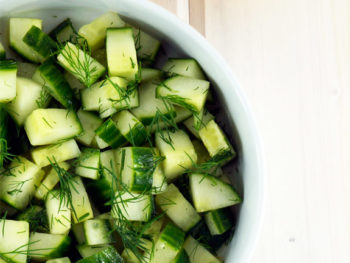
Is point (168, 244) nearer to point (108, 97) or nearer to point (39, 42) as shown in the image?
point (108, 97)

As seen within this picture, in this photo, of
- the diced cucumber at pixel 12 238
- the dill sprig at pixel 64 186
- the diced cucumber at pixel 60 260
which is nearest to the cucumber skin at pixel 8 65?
the dill sprig at pixel 64 186

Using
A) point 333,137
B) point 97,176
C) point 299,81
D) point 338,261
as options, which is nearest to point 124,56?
point 97,176

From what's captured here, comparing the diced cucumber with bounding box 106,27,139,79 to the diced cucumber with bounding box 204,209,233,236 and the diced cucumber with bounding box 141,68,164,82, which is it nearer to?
the diced cucumber with bounding box 141,68,164,82

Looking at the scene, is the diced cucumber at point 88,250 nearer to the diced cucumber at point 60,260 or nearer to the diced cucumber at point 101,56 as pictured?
the diced cucumber at point 60,260

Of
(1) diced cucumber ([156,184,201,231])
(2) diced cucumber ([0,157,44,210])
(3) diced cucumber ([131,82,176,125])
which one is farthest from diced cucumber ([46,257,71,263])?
(3) diced cucumber ([131,82,176,125])

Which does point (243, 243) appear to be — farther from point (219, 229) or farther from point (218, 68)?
point (218, 68)

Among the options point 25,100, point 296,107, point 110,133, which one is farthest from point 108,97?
point 296,107

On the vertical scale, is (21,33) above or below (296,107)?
above
